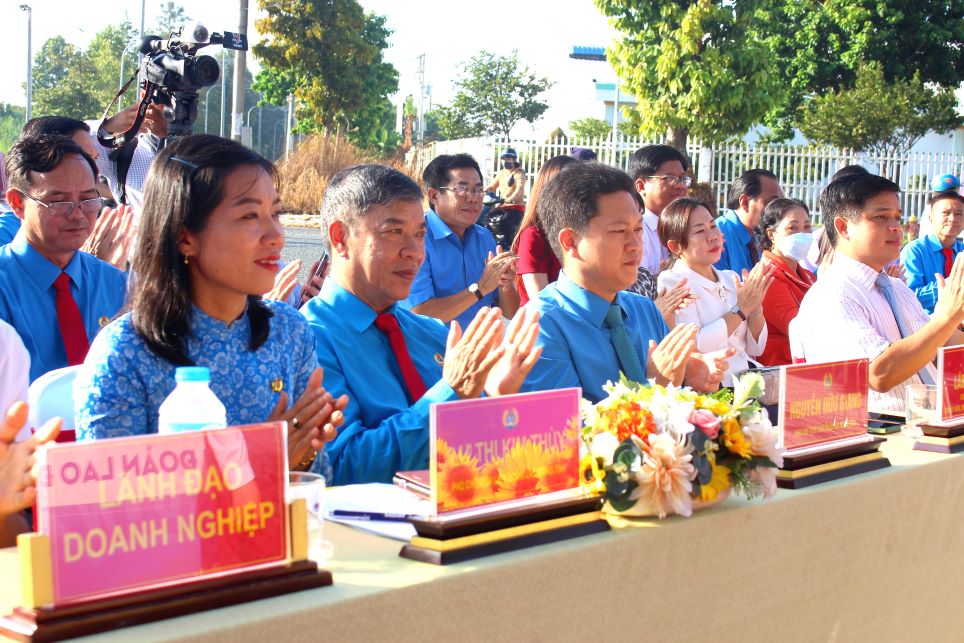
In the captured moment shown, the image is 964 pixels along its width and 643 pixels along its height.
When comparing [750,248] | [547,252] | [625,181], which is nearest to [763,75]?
[750,248]

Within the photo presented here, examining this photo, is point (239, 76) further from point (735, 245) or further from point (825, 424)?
point (825, 424)

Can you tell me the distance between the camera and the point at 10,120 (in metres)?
54.0

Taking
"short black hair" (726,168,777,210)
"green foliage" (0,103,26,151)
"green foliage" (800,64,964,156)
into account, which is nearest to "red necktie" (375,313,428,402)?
"short black hair" (726,168,777,210)

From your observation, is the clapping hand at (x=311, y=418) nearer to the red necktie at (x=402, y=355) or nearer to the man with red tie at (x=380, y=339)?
the man with red tie at (x=380, y=339)

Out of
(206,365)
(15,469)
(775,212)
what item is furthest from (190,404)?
(775,212)

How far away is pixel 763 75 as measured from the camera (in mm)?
17531

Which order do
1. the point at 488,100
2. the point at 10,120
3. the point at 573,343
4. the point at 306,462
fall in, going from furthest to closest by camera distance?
the point at 10,120 → the point at 488,100 → the point at 573,343 → the point at 306,462

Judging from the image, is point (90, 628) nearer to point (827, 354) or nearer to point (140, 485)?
point (140, 485)

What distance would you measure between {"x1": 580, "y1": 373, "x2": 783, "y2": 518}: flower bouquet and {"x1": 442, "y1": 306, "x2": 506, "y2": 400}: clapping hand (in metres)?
0.35

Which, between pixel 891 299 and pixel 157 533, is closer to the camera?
pixel 157 533

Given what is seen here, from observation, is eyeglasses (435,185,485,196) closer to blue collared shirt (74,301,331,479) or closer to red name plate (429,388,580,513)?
blue collared shirt (74,301,331,479)

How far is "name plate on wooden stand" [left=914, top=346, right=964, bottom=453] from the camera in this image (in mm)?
2637

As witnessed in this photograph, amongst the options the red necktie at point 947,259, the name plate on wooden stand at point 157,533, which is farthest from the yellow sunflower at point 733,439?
the red necktie at point 947,259

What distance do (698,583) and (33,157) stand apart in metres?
2.56
